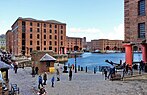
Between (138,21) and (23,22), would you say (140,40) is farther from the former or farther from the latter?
(23,22)

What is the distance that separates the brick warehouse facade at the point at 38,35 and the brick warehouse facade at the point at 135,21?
66.0m

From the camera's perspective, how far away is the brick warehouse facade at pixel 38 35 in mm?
99562

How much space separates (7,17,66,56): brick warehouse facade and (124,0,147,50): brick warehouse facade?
6599 centimetres

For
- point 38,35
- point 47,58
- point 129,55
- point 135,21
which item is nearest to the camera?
point 47,58

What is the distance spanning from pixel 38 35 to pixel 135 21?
6948 centimetres

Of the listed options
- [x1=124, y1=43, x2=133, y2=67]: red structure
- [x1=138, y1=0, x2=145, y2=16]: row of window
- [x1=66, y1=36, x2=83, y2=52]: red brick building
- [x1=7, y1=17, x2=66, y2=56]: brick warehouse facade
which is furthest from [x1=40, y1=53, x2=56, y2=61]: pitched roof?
[x1=66, y1=36, x2=83, y2=52]: red brick building

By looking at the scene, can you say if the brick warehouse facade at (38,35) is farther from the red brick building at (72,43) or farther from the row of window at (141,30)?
the row of window at (141,30)

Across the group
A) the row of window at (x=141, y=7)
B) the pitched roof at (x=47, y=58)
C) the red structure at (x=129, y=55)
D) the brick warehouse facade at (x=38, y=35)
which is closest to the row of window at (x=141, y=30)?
the row of window at (x=141, y=7)

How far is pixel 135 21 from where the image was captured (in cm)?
3781

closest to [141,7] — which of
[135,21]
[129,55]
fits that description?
[135,21]

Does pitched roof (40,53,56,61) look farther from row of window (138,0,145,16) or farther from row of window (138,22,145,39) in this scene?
row of window (138,0,145,16)

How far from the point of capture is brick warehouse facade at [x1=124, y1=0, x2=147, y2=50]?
36500 millimetres

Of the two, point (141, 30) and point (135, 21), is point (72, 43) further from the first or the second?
point (141, 30)

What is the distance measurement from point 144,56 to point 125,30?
5.27 meters
